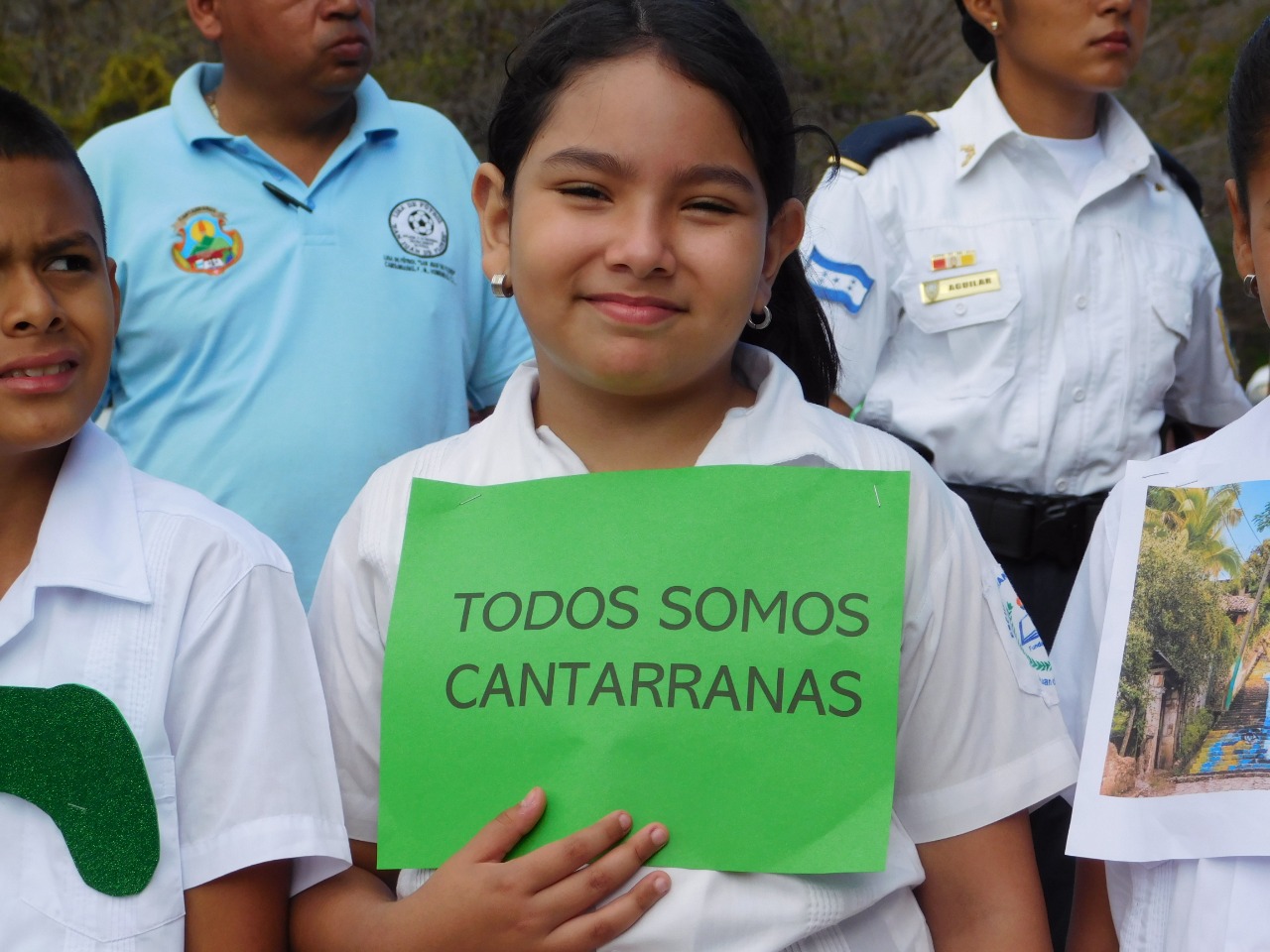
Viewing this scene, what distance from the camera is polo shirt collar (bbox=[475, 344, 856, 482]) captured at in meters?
1.79

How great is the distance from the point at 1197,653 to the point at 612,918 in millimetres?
657

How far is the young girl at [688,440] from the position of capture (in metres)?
1.72

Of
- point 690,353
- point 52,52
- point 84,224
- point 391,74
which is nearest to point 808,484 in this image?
point 690,353

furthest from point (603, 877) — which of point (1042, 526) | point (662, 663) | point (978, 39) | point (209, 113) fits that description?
point (978, 39)

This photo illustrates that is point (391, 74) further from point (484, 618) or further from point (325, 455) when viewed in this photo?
point (484, 618)

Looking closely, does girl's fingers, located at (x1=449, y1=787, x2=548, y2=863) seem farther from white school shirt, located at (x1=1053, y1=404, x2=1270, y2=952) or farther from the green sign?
white school shirt, located at (x1=1053, y1=404, x2=1270, y2=952)

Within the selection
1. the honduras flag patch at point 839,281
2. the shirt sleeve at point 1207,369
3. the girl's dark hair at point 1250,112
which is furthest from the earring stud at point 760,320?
the shirt sleeve at point 1207,369

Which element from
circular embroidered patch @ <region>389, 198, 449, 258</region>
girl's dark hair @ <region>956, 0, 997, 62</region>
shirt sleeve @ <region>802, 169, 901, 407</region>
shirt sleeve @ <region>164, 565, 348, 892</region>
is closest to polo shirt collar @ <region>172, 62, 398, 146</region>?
circular embroidered patch @ <region>389, 198, 449, 258</region>

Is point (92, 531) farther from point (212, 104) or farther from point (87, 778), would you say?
point (212, 104)

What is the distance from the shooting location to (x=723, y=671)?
5.42 feet

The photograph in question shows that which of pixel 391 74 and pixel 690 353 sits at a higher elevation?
pixel 690 353

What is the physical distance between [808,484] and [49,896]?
0.88 metres

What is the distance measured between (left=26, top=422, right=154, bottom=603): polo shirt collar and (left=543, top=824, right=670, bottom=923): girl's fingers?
1.73 feet

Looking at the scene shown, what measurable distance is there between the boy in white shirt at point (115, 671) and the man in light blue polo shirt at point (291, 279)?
116cm
